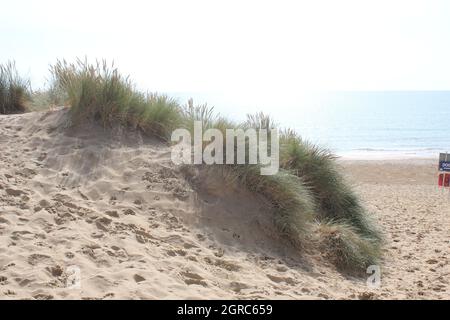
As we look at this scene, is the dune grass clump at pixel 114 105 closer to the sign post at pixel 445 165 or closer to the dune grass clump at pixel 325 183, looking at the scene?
the dune grass clump at pixel 325 183

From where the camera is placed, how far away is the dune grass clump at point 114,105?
7188 millimetres

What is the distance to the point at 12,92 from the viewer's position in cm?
920

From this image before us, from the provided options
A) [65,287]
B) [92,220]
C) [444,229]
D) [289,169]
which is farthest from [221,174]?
[444,229]

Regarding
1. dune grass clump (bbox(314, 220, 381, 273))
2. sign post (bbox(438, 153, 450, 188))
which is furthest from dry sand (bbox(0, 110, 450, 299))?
sign post (bbox(438, 153, 450, 188))

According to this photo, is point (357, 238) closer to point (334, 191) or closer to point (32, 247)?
point (334, 191)

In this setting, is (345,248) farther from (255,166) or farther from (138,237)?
(138,237)

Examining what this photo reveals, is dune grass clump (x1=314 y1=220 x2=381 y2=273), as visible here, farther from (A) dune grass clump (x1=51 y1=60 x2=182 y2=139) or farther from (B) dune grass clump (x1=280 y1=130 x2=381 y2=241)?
(A) dune grass clump (x1=51 y1=60 x2=182 y2=139)

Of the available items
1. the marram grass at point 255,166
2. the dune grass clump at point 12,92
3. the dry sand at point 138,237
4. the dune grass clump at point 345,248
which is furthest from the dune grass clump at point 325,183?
the dune grass clump at point 12,92

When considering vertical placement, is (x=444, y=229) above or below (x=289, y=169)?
below

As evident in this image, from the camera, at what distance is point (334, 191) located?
24.4ft

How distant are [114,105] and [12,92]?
305cm

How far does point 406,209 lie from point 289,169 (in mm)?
5189

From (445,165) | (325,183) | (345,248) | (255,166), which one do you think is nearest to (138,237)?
(255,166)

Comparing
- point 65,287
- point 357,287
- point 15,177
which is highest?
point 15,177
